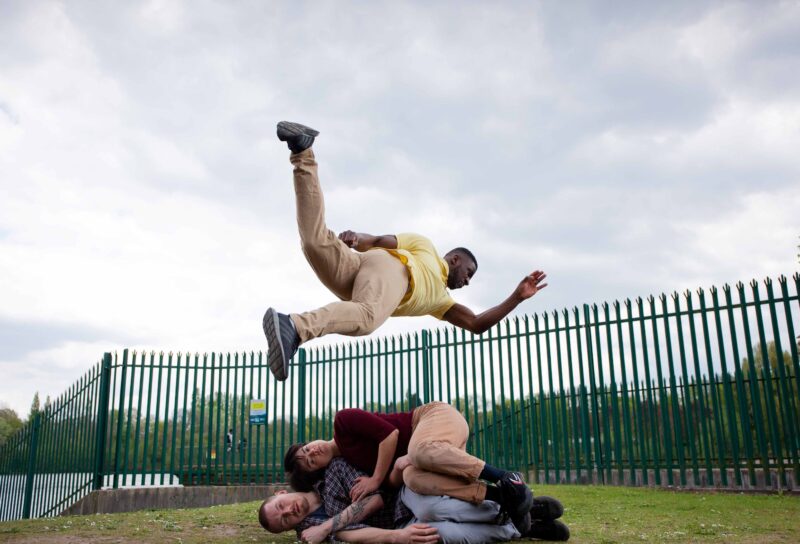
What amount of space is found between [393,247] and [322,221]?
2.80ft

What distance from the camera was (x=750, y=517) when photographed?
17.4 ft

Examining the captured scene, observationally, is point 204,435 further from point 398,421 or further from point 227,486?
point 398,421

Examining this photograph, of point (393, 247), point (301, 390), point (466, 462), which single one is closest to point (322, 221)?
point (393, 247)

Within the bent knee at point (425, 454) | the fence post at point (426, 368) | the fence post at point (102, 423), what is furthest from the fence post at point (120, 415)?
the bent knee at point (425, 454)

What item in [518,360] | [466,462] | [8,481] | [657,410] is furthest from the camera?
[8,481]

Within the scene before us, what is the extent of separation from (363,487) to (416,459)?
525mm

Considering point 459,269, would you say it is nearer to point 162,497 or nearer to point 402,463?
point 402,463

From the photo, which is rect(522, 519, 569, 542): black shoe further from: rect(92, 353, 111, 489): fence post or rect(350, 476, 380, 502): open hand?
rect(92, 353, 111, 489): fence post

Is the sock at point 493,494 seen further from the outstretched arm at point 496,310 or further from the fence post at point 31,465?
the fence post at point 31,465

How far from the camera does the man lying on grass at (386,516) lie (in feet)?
11.6

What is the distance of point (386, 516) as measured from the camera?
399 cm

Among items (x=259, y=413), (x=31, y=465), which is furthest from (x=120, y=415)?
(x=31, y=465)

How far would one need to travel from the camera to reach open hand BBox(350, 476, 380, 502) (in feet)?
12.6

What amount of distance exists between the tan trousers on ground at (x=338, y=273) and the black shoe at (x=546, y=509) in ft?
4.71
